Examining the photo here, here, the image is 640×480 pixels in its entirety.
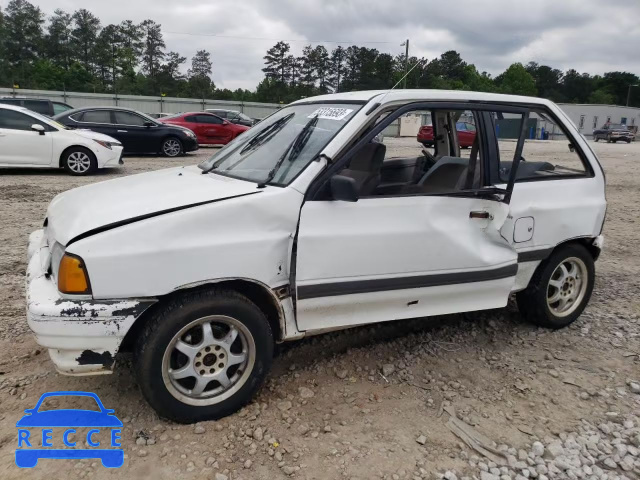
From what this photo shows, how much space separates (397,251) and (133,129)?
12.9 m

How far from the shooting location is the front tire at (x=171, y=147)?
14.7 meters

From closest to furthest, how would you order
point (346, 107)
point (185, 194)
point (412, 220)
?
point (185, 194) < point (412, 220) < point (346, 107)

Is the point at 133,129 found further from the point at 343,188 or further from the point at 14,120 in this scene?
the point at 343,188

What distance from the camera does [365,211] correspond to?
2.86m

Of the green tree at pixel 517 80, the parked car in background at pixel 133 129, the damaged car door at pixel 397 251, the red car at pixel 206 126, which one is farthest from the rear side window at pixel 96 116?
the green tree at pixel 517 80

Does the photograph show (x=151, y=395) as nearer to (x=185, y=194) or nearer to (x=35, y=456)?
(x=35, y=456)

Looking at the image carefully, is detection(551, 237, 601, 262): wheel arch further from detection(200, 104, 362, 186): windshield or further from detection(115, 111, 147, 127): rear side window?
detection(115, 111, 147, 127): rear side window

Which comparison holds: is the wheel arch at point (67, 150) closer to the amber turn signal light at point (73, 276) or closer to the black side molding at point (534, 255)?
the amber turn signal light at point (73, 276)

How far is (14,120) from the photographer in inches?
388

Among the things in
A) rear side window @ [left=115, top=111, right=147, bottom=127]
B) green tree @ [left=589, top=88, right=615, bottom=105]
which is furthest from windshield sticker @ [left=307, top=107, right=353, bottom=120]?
green tree @ [left=589, top=88, right=615, bottom=105]

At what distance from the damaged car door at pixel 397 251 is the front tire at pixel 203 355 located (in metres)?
0.32

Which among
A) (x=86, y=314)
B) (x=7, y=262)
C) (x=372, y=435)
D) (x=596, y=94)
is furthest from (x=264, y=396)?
(x=596, y=94)

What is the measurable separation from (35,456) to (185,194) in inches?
58.4

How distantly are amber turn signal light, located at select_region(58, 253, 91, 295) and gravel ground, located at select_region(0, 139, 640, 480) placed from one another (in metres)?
0.82
